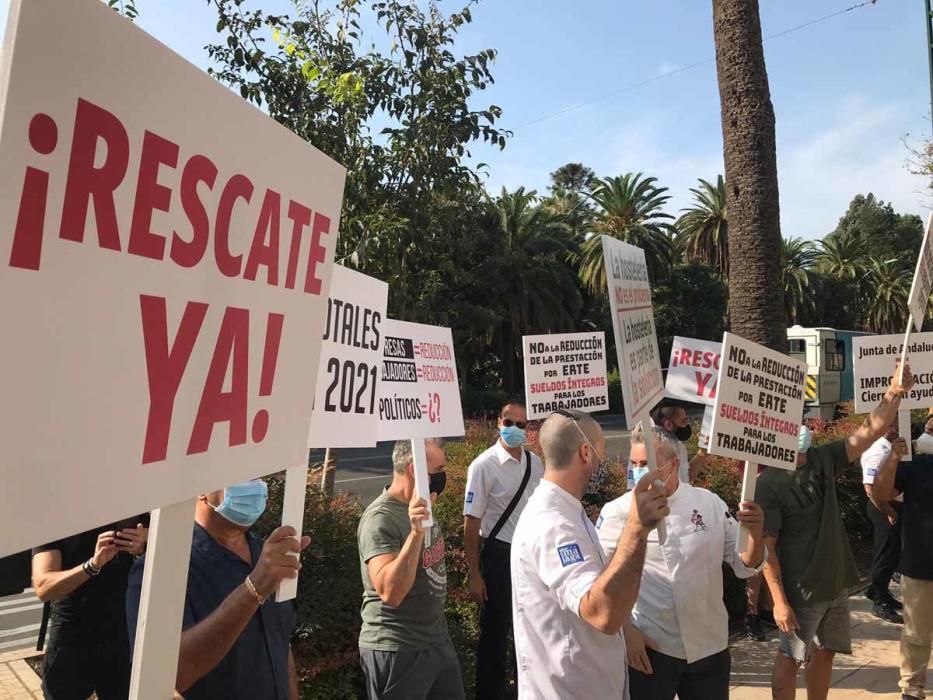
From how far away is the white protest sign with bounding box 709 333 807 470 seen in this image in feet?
11.4

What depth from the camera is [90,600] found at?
11.2ft

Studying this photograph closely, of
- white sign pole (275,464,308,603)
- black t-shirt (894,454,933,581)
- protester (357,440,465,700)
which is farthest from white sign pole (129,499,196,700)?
black t-shirt (894,454,933,581)

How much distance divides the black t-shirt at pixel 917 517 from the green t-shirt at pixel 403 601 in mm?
3338

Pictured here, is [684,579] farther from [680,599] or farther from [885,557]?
[885,557]

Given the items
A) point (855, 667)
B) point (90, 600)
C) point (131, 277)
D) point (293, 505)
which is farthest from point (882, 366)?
point (131, 277)

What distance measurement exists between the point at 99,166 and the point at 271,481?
4.02 m

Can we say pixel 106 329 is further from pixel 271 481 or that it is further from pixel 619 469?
pixel 619 469

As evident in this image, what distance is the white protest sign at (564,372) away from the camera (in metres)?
6.71

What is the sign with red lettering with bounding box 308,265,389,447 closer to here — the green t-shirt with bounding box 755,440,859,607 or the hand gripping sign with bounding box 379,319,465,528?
the hand gripping sign with bounding box 379,319,465,528

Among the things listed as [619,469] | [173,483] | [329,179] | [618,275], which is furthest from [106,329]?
[619,469]

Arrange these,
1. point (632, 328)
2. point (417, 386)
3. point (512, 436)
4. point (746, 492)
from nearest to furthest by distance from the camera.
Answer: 1. point (632, 328)
2. point (746, 492)
3. point (417, 386)
4. point (512, 436)

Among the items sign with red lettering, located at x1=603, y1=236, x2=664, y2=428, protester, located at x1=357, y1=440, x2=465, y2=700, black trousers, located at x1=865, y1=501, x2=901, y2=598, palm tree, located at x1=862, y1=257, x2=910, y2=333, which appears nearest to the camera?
sign with red lettering, located at x1=603, y1=236, x2=664, y2=428

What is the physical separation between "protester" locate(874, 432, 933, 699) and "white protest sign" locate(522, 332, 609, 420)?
7.91 ft

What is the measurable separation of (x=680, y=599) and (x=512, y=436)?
6.73 ft
